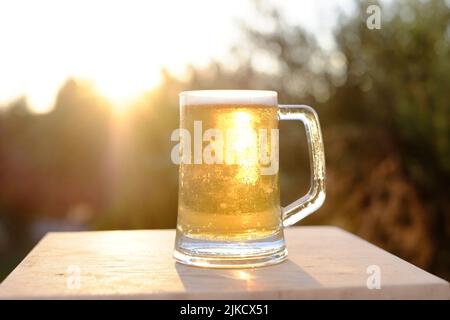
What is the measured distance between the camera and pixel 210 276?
92 cm

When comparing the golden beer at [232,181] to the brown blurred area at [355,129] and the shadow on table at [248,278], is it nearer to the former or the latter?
the shadow on table at [248,278]

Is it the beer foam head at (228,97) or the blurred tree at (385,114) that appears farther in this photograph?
the blurred tree at (385,114)

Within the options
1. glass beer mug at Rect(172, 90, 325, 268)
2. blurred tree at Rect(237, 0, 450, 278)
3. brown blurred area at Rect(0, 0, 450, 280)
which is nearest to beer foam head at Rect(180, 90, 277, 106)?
glass beer mug at Rect(172, 90, 325, 268)

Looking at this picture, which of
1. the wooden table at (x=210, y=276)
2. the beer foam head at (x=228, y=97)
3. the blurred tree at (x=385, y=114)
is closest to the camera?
the wooden table at (x=210, y=276)

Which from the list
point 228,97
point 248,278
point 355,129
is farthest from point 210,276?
point 355,129

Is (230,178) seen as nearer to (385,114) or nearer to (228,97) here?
(228,97)

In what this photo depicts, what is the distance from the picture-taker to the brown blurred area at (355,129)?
13.2 feet

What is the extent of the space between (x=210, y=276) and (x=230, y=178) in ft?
0.49

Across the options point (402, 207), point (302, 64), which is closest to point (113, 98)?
point (302, 64)

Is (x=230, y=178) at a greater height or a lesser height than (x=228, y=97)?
lesser

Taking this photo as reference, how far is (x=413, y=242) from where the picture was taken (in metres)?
3.95

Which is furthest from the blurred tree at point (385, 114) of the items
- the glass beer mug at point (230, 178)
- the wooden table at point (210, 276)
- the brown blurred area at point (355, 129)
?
the glass beer mug at point (230, 178)

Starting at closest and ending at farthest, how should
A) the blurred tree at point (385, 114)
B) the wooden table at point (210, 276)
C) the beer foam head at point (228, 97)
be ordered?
the wooden table at point (210, 276), the beer foam head at point (228, 97), the blurred tree at point (385, 114)

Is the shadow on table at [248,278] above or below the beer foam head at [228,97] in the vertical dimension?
below
